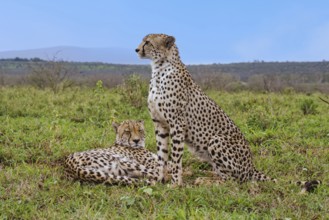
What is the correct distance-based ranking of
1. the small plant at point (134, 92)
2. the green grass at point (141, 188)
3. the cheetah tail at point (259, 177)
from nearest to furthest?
1. the green grass at point (141, 188)
2. the cheetah tail at point (259, 177)
3. the small plant at point (134, 92)

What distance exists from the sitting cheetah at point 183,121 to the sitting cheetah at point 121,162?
212 mm

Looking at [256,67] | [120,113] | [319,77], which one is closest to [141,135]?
[120,113]

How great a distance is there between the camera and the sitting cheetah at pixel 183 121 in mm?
4180

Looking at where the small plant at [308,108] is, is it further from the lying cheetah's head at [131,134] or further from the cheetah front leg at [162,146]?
the cheetah front leg at [162,146]

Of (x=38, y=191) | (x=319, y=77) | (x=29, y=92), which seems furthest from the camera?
(x=319, y=77)

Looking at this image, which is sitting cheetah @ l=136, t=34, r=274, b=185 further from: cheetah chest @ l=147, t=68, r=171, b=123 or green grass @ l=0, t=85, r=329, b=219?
green grass @ l=0, t=85, r=329, b=219

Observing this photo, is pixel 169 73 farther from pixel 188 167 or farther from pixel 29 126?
pixel 29 126

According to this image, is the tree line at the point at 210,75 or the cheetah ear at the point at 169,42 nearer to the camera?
the cheetah ear at the point at 169,42

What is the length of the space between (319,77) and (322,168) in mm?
26278

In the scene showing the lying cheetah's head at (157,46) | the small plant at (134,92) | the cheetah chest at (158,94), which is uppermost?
the lying cheetah's head at (157,46)

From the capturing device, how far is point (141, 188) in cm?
376

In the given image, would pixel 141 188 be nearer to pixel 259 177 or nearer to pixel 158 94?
pixel 158 94

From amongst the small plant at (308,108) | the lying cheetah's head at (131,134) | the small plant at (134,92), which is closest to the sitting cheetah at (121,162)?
the lying cheetah's head at (131,134)

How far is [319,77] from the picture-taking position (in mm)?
29859
